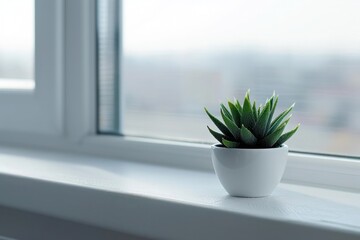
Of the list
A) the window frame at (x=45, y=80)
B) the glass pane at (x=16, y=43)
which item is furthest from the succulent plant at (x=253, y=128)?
the glass pane at (x=16, y=43)

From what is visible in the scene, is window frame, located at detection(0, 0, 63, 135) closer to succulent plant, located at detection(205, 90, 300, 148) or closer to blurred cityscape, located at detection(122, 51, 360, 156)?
blurred cityscape, located at detection(122, 51, 360, 156)

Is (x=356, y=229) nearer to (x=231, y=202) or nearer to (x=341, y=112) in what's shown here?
(x=231, y=202)

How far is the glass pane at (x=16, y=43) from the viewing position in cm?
135

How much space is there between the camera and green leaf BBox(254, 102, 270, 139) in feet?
2.71

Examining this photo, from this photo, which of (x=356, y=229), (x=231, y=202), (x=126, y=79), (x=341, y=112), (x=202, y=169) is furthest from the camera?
(x=126, y=79)

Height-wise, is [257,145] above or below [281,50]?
below

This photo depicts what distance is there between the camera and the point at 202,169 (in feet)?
3.50

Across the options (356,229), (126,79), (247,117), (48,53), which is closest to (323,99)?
(247,117)

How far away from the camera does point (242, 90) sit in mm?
1043

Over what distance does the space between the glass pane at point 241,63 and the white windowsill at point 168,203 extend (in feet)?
0.31

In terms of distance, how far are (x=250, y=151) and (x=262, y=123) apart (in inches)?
1.7

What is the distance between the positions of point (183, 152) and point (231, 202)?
28cm

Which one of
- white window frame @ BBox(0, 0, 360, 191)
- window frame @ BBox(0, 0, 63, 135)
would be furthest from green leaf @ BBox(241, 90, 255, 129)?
window frame @ BBox(0, 0, 63, 135)

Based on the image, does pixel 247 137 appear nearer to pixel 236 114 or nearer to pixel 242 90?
pixel 236 114
